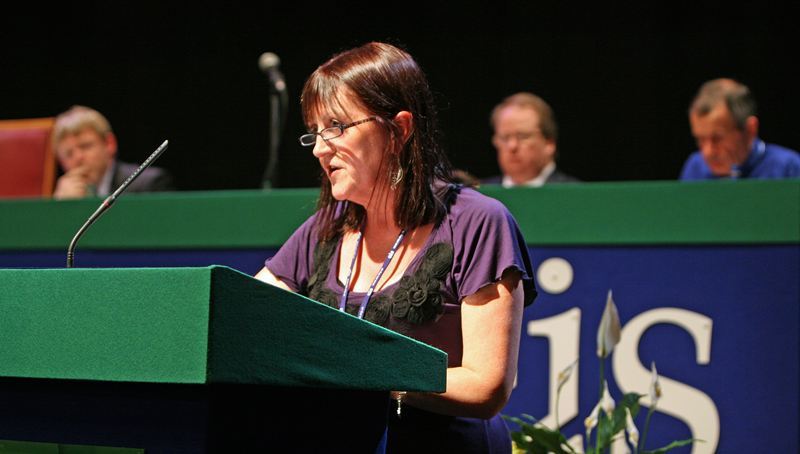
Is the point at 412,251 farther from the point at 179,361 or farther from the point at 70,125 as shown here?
the point at 70,125

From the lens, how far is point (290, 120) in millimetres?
6219

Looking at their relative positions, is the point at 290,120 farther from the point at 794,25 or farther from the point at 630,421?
the point at 630,421

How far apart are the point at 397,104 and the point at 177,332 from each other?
2.94ft

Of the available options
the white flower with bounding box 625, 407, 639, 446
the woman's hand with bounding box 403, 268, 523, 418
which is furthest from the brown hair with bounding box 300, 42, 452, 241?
the white flower with bounding box 625, 407, 639, 446

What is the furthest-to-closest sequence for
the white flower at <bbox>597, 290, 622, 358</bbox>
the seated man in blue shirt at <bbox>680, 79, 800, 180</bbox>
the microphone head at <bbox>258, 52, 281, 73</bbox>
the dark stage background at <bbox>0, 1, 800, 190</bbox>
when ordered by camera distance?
1. the dark stage background at <bbox>0, 1, 800, 190</bbox>
2. the seated man in blue shirt at <bbox>680, 79, 800, 180</bbox>
3. the microphone head at <bbox>258, 52, 281, 73</bbox>
4. the white flower at <bbox>597, 290, 622, 358</bbox>

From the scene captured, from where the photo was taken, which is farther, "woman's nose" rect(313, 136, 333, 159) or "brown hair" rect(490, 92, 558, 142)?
"brown hair" rect(490, 92, 558, 142)

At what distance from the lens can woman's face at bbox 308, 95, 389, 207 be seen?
69.1 inches

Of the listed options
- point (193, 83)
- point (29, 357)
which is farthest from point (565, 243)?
point (193, 83)

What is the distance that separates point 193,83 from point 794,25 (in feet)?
11.2

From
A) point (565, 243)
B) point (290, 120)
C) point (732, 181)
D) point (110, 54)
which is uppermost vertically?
point (110, 54)

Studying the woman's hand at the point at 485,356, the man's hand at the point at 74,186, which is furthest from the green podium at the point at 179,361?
the man's hand at the point at 74,186

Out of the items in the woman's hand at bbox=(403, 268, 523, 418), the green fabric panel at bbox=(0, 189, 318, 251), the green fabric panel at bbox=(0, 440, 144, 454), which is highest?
the green fabric panel at bbox=(0, 189, 318, 251)

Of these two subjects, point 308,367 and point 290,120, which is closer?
point 308,367

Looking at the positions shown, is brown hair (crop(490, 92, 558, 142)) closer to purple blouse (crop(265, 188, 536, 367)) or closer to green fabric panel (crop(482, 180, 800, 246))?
green fabric panel (crop(482, 180, 800, 246))
